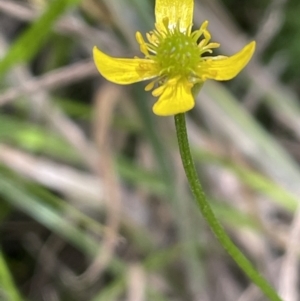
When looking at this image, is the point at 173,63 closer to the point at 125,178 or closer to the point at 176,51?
the point at 176,51

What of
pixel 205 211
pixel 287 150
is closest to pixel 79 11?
pixel 287 150

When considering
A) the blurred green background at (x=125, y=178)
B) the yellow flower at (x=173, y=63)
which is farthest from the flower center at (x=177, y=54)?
the blurred green background at (x=125, y=178)

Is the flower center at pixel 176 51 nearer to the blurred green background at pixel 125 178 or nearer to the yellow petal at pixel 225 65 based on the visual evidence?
the yellow petal at pixel 225 65

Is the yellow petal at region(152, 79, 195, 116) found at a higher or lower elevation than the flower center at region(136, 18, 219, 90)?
lower

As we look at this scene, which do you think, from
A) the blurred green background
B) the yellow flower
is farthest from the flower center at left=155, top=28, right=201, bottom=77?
the blurred green background

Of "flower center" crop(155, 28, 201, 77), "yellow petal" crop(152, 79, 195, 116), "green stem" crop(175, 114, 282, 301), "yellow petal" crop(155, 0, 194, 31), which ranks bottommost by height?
"green stem" crop(175, 114, 282, 301)

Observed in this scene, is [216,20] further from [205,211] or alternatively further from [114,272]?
[205,211]

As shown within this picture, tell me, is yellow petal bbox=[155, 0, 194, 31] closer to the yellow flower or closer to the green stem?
the yellow flower
